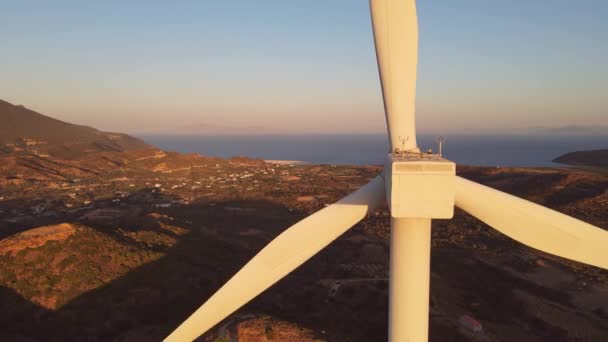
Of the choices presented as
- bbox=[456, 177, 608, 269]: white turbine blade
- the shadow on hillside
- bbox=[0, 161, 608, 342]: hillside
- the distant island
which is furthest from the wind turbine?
the distant island

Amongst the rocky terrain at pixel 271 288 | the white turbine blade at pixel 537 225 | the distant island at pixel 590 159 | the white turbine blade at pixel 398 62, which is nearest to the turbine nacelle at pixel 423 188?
the white turbine blade at pixel 537 225

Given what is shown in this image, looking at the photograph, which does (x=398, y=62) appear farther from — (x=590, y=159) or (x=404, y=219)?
(x=590, y=159)

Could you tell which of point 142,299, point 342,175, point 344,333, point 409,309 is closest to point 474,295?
point 344,333

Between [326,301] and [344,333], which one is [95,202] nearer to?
[326,301]

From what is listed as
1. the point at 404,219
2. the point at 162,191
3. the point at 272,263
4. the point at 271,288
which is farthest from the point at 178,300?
the point at 162,191

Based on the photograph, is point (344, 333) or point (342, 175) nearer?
point (344, 333)

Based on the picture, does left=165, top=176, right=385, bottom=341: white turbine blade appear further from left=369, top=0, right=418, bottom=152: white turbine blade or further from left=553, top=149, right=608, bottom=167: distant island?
left=553, top=149, right=608, bottom=167: distant island
